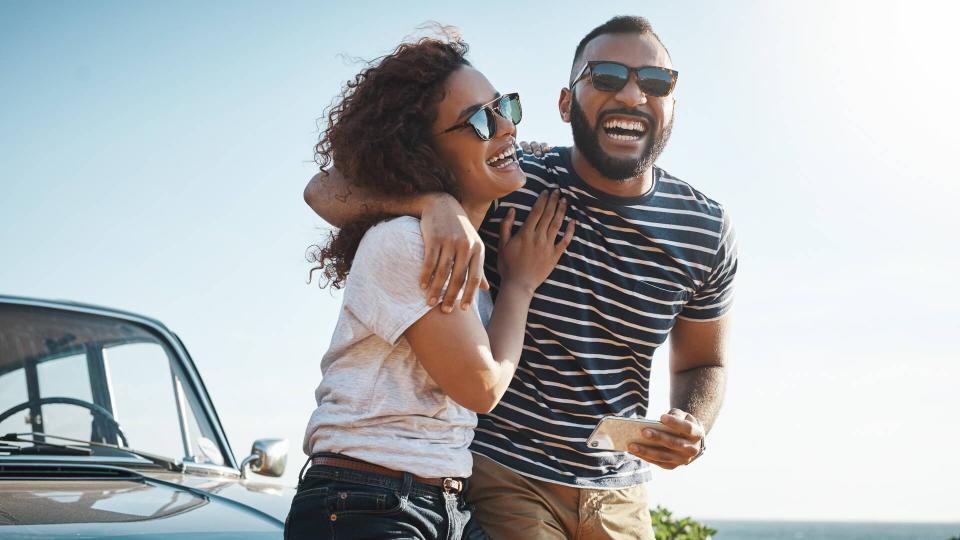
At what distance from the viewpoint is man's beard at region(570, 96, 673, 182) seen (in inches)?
130

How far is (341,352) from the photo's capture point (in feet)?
7.75

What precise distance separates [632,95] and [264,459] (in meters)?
1.93

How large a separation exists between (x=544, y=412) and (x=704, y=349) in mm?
Result: 782

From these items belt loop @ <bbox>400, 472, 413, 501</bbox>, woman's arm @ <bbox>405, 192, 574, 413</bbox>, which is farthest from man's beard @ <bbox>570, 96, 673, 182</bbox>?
belt loop @ <bbox>400, 472, 413, 501</bbox>

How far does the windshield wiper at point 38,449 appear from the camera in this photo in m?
3.44

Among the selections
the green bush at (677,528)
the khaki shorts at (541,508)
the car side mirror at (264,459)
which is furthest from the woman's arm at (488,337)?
the green bush at (677,528)

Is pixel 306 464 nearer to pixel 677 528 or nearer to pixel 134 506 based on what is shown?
pixel 134 506

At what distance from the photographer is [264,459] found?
397 cm

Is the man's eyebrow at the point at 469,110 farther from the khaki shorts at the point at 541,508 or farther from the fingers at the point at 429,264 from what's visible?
the khaki shorts at the point at 541,508

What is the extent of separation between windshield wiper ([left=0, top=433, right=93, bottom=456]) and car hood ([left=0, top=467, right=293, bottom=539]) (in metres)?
0.10

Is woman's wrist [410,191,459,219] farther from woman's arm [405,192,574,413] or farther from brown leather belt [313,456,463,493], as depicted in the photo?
brown leather belt [313,456,463,493]

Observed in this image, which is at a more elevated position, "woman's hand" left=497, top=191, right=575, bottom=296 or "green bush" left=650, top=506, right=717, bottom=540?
"woman's hand" left=497, top=191, right=575, bottom=296

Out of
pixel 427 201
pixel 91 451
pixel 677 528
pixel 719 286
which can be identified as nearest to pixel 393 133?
pixel 427 201

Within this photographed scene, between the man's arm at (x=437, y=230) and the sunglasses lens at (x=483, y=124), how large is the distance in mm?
195
